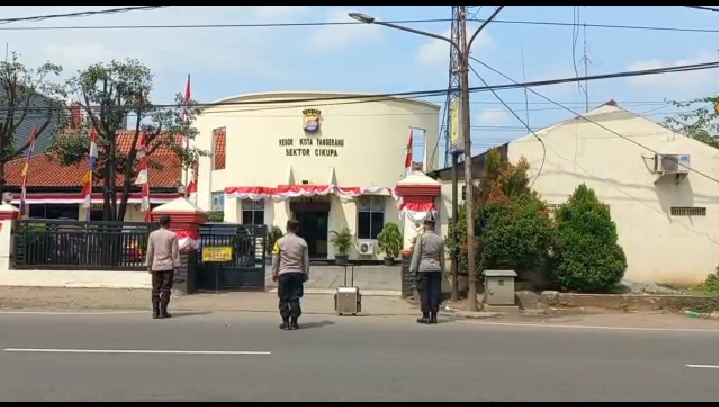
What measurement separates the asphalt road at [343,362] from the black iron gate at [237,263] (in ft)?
18.2

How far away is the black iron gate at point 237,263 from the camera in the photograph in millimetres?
17891

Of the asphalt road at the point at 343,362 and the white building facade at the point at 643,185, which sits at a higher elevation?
the white building facade at the point at 643,185

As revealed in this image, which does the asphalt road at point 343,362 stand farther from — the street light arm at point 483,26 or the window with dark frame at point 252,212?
the window with dark frame at point 252,212

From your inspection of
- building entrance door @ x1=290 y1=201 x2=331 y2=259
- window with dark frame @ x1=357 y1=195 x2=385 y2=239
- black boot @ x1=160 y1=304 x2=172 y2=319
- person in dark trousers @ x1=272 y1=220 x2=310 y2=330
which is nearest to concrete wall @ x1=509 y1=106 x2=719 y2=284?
person in dark trousers @ x1=272 y1=220 x2=310 y2=330

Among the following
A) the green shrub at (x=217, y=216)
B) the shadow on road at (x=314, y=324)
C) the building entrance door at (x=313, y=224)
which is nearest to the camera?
the shadow on road at (x=314, y=324)

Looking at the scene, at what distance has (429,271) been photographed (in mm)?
12461

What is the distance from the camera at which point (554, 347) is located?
32.6ft

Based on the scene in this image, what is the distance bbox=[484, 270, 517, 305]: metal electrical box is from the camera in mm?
15250

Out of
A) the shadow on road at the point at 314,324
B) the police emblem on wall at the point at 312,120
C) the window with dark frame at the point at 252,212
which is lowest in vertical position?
the shadow on road at the point at 314,324

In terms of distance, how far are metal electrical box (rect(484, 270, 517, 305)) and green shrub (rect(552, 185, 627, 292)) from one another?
69.8 inches

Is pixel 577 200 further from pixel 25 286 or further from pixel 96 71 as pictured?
pixel 96 71

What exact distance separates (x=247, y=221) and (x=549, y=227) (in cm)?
1718

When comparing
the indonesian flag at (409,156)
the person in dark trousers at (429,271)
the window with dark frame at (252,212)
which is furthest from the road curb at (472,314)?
the window with dark frame at (252,212)

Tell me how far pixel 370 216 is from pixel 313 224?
2418 mm
